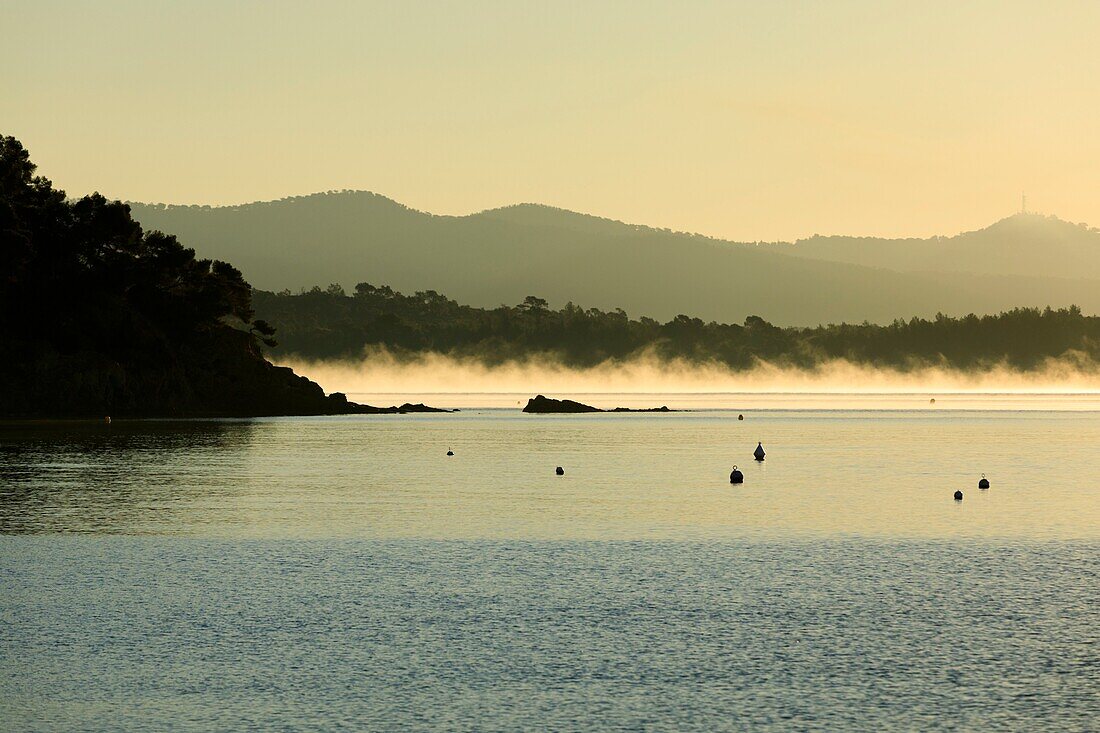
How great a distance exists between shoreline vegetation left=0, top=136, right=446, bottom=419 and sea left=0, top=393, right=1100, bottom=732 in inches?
4088

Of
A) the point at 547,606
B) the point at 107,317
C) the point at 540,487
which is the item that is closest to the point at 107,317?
the point at 107,317

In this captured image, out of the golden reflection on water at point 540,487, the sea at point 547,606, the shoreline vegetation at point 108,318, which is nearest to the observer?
the sea at point 547,606

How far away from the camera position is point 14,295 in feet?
517

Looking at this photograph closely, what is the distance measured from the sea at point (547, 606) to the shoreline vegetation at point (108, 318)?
104m

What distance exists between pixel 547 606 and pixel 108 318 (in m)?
147

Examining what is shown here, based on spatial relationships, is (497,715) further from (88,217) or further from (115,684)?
(88,217)

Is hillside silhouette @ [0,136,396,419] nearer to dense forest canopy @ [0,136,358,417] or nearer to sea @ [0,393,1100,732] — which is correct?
dense forest canopy @ [0,136,358,417]

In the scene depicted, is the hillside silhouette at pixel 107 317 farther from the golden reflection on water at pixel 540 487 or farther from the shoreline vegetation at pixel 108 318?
the golden reflection on water at pixel 540 487

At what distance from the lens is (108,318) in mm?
160000

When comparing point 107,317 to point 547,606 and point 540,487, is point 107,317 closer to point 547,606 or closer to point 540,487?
point 540,487

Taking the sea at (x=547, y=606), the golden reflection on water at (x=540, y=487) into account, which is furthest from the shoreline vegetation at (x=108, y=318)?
the sea at (x=547, y=606)

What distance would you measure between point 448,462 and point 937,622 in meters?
53.7

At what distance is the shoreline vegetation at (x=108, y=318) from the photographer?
504 ft

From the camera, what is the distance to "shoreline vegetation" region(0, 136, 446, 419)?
6053 inches
